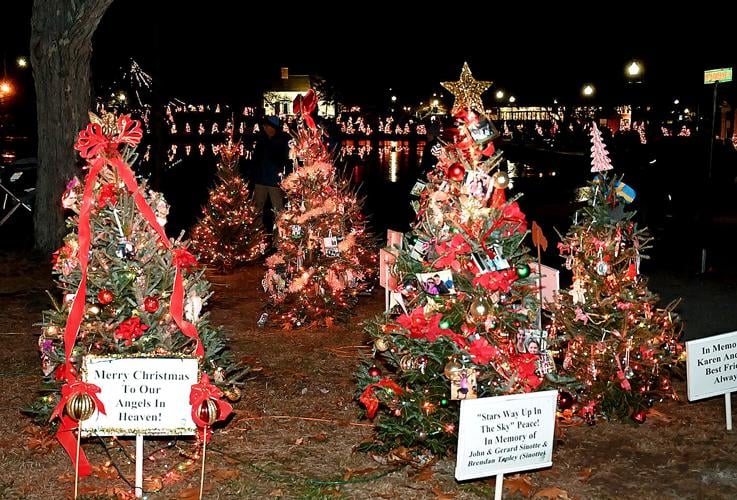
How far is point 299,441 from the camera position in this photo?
627 centimetres

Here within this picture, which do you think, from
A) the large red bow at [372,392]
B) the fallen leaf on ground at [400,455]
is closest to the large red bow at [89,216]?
the large red bow at [372,392]

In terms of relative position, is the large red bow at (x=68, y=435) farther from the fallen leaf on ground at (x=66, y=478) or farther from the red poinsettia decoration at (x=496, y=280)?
the red poinsettia decoration at (x=496, y=280)

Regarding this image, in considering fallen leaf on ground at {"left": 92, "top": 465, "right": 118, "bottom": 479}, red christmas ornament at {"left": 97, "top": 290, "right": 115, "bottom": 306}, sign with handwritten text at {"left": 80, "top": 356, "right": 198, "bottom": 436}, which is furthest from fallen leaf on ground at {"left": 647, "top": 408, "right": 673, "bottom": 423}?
red christmas ornament at {"left": 97, "top": 290, "right": 115, "bottom": 306}

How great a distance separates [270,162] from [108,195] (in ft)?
24.5

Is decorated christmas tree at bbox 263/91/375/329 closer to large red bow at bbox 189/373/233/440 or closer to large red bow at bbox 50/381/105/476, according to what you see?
large red bow at bbox 50/381/105/476

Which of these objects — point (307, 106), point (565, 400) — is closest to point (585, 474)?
point (565, 400)

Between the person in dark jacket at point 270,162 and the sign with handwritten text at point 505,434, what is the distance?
7.90 metres

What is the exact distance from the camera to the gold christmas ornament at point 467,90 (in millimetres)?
5988

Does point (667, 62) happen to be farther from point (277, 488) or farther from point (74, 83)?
point (277, 488)

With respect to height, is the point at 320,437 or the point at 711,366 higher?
the point at 711,366

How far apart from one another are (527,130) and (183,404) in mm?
48975

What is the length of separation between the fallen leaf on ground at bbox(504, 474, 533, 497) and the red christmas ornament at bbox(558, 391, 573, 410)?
781mm

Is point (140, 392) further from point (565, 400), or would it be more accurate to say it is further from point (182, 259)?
point (565, 400)

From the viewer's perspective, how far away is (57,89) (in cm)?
1320
